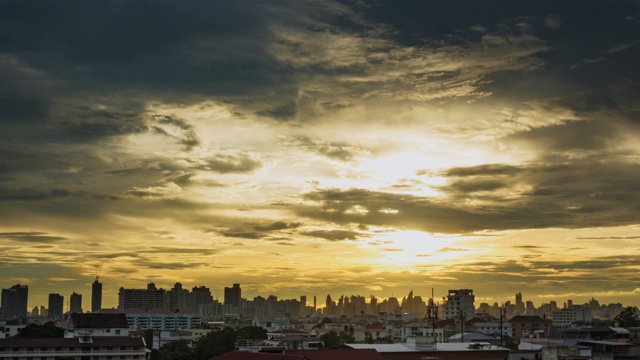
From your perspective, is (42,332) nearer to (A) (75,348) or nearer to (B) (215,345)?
(A) (75,348)

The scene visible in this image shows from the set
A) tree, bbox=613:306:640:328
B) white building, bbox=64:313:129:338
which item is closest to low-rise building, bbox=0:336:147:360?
white building, bbox=64:313:129:338

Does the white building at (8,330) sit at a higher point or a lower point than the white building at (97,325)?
lower

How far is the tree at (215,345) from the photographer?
374 feet

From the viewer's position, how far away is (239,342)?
126 metres

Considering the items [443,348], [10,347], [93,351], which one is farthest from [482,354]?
[10,347]

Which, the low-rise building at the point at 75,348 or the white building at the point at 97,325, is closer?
the low-rise building at the point at 75,348

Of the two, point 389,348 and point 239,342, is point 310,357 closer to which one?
point 389,348

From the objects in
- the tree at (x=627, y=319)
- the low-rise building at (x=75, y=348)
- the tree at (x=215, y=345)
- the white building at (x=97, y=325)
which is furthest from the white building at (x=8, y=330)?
the tree at (x=627, y=319)

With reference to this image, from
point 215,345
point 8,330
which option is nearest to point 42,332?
point 215,345

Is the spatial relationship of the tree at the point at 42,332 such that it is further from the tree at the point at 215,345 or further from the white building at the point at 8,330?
the white building at the point at 8,330

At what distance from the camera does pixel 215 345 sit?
386 ft

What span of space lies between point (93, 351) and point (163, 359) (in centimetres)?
972

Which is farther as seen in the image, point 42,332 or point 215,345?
point 42,332

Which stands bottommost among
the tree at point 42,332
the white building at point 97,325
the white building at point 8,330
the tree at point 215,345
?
the white building at point 8,330
